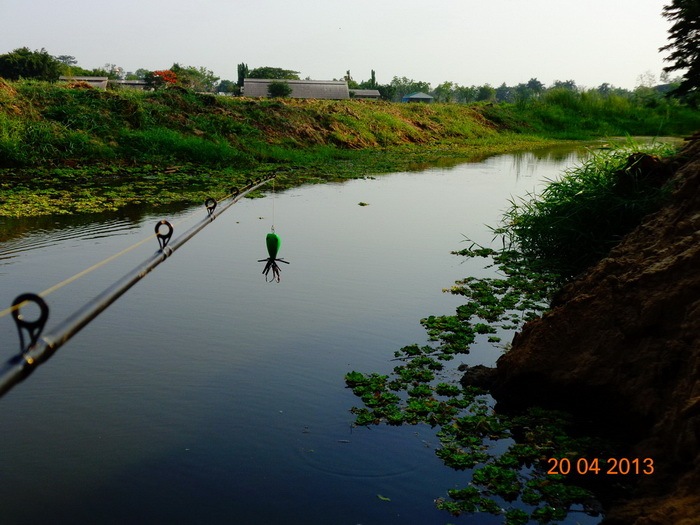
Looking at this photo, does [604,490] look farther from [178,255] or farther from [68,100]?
[68,100]

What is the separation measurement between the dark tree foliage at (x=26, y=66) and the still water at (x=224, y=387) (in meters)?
34.2

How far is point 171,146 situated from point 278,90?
85.3ft

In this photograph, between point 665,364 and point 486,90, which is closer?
point 665,364

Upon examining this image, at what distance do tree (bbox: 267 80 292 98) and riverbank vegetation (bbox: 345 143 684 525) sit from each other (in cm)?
3943

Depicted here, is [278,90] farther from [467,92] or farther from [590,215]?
[467,92]

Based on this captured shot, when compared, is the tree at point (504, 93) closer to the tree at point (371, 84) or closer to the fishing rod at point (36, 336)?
the tree at point (371, 84)

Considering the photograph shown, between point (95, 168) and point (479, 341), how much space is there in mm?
16573

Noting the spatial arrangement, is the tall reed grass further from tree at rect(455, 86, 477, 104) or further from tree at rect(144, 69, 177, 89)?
tree at rect(455, 86, 477, 104)

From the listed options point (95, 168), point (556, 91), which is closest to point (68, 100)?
point (95, 168)

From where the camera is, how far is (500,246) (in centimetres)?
1175

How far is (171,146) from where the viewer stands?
23.7 metres

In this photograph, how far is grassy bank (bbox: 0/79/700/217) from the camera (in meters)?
17.4

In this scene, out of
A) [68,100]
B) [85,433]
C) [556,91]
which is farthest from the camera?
[556,91]

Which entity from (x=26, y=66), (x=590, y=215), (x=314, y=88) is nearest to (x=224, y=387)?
(x=590, y=215)
